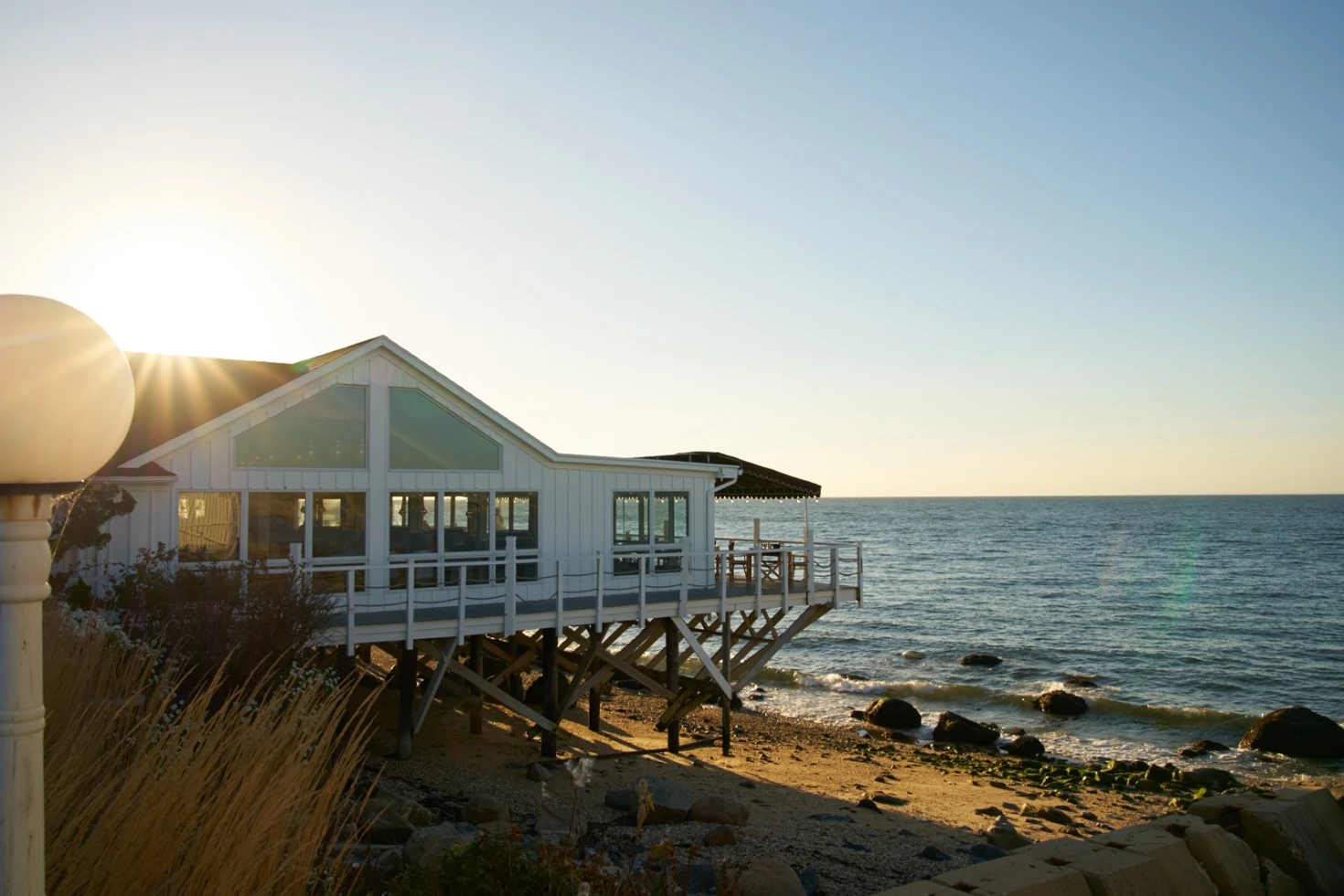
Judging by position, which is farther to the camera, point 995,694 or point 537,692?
point 995,694

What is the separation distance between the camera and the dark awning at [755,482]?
73.0 ft

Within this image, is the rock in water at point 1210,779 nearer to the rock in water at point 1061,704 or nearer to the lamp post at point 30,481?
the rock in water at point 1061,704

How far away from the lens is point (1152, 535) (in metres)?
106

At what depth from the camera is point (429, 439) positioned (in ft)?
56.3

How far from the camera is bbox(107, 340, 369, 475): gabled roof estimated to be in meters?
15.5

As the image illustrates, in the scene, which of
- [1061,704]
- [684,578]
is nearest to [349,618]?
[684,578]

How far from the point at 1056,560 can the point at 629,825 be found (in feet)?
246

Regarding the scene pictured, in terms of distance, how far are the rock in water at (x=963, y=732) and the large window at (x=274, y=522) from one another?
1942 centimetres

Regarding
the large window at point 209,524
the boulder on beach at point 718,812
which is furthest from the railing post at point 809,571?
the large window at point 209,524

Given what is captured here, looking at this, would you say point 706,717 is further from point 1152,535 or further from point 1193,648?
point 1152,535

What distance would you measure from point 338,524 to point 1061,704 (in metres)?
24.7

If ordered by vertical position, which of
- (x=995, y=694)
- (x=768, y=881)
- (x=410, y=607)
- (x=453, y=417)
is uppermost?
(x=453, y=417)

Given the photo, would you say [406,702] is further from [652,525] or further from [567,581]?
[652,525]

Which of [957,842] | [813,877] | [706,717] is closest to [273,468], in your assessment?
[813,877]
